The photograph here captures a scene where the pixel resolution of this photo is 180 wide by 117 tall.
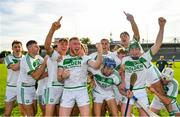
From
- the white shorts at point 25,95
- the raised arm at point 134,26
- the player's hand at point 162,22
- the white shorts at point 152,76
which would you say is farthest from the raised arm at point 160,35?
the white shorts at point 25,95

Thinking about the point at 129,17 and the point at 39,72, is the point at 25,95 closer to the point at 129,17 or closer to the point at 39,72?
the point at 39,72

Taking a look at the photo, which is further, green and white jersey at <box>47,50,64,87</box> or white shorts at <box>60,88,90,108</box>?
green and white jersey at <box>47,50,64,87</box>

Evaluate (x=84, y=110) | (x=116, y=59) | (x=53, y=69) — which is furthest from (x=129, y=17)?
(x=84, y=110)

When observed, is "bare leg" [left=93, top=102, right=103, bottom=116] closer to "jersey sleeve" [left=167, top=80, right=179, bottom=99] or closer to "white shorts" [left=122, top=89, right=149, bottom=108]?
"white shorts" [left=122, top=89, right=149, bottom=108]

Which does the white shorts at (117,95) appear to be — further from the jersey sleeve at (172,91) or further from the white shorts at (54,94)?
the white shorts at (54,94)

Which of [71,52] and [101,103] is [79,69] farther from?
[101,103]

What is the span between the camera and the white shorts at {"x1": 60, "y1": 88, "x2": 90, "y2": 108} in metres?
7.23

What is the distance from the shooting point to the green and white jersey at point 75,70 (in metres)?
7.26

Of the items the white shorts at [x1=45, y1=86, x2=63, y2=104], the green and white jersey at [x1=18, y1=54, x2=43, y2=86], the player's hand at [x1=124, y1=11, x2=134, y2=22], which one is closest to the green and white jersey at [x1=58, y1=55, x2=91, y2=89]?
the white shorts at [x1=45, y1=86, x2=63, y2=104]

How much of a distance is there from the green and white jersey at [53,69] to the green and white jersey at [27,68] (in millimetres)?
487

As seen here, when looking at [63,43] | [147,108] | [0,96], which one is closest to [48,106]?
[63,43]

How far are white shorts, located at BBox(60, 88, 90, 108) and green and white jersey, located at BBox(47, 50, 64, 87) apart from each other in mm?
412

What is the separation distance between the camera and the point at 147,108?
24.4ft

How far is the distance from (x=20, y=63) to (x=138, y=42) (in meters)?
2.55
